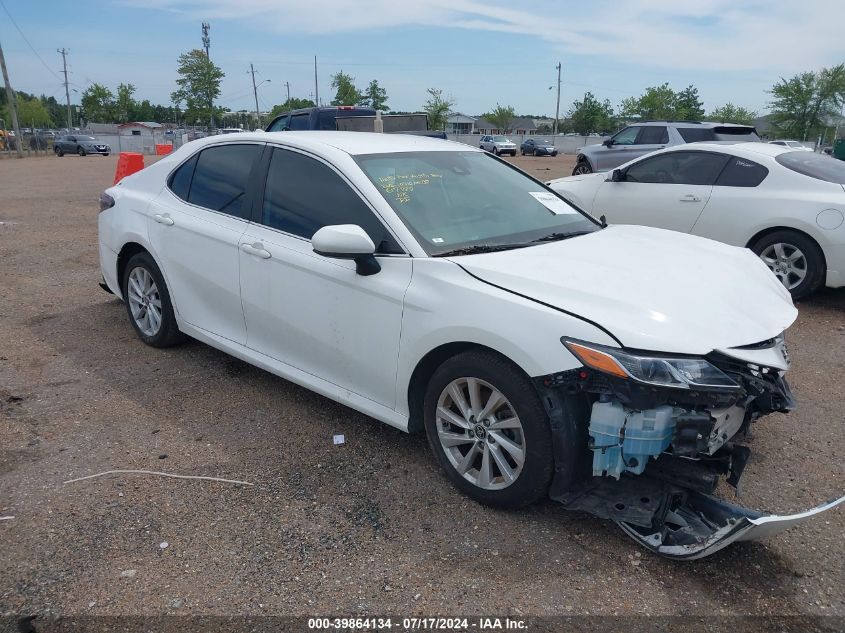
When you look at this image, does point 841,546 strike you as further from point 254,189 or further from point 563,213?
point 254,189

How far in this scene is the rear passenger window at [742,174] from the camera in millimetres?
6801

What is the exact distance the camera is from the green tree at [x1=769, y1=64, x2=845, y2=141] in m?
54.0

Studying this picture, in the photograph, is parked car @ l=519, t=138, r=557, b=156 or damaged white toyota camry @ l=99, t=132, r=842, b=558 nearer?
damaged white toyota camry @ l=99, t=132, r=842, b=558

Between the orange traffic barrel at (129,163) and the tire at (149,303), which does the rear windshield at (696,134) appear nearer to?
the orange traffic barrel at (129,163)

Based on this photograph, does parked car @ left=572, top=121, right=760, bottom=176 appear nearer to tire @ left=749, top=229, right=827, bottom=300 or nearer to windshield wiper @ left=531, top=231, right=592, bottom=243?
tire @ left=749, top=229, right=827, bottom=300

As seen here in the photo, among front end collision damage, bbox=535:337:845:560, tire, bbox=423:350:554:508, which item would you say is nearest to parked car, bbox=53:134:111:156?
tire, bbox=423:350:554:508

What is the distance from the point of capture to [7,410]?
4172 mm

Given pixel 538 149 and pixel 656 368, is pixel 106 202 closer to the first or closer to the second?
pixel 656 368

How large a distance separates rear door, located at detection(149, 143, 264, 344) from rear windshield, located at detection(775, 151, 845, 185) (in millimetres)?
5403

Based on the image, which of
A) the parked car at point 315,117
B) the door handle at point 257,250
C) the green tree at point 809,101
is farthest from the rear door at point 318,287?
the green tree at point 809,101

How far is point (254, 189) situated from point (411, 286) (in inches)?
59.2

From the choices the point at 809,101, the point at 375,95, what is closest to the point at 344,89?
the point at 375,95

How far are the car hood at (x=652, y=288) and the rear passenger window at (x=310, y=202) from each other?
1.88 ft

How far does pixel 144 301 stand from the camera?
5.11 meters
